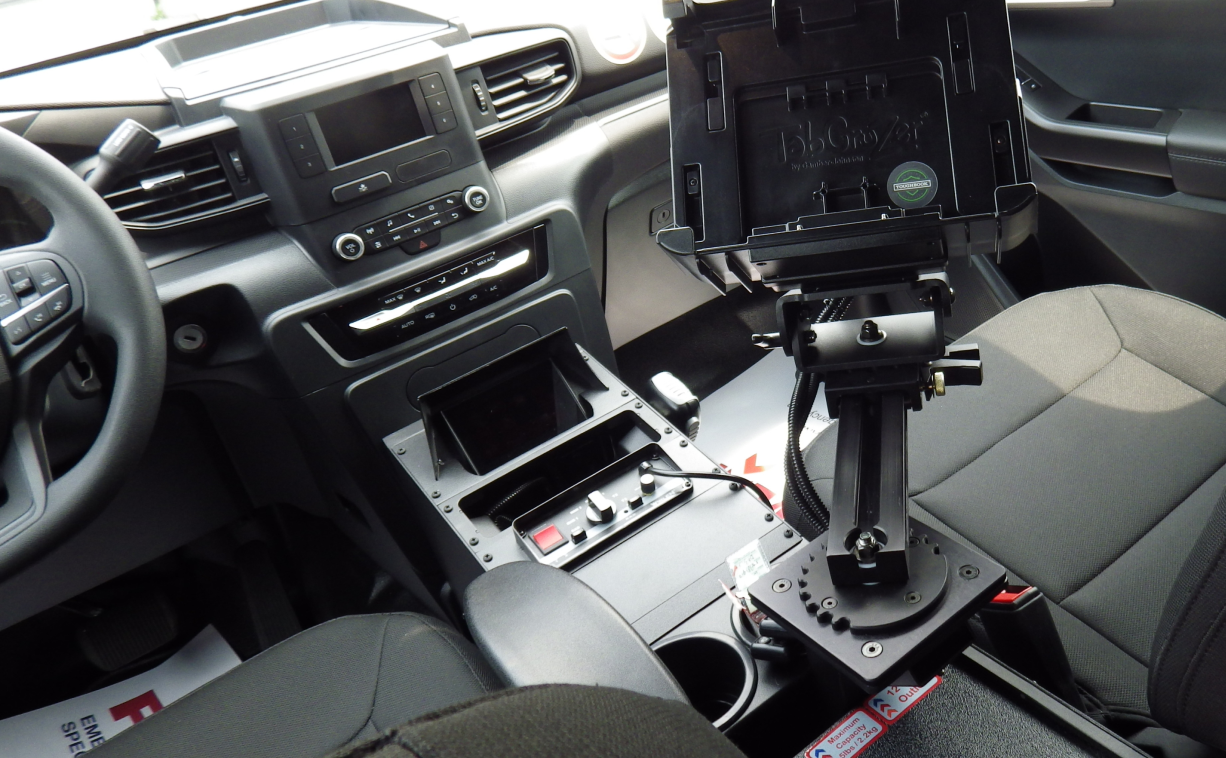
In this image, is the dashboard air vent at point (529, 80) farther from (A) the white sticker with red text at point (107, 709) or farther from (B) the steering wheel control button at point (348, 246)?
(A) the white sticker with red text at point (107, 709)

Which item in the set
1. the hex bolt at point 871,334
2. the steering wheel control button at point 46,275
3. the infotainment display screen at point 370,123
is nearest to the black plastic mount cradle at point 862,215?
the hex bolt at point 871,334

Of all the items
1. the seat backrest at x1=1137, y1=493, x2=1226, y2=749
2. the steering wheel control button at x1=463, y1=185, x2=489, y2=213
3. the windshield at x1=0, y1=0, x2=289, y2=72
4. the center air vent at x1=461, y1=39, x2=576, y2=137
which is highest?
the windshield at x1=0, y1=0, x2=289, y2=72

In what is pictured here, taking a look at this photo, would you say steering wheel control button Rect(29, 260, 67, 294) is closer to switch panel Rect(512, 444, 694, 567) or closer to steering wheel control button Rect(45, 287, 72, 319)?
steering wheel control button Rect(45, 287, 72, 319)

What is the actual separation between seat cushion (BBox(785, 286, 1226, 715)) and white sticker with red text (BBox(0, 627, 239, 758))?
1157 millimetres

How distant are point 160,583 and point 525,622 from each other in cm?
124

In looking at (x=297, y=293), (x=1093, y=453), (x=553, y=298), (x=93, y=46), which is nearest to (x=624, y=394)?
(x=553, y=298)

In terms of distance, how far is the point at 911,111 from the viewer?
86 centimetres

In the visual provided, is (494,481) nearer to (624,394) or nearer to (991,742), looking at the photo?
(624,394)

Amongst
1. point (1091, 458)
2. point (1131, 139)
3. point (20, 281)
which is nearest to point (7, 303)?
point (20, 281)

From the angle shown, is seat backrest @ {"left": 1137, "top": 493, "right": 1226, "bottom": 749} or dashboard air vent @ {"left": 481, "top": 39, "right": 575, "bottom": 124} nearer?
seat backrest @ {"left": 1137, "top": 493, "right": 1226, "bottom": 749}

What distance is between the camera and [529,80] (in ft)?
4.94

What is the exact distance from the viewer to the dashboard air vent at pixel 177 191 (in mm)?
1236

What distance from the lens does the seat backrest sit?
649 millimetres

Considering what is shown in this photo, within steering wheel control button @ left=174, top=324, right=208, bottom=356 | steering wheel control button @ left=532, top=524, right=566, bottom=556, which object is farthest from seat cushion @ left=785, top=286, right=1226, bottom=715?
steering wheel control button @ left=174, top=324, right=208, bottom=356
